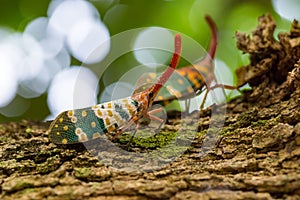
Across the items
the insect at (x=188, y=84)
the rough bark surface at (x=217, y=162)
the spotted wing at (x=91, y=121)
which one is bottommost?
the rough bark surface at (x=217, y=162)

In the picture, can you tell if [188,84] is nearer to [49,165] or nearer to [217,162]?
[217,162]

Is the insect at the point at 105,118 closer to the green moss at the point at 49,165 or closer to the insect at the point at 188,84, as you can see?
the green moss at the point at 49,165

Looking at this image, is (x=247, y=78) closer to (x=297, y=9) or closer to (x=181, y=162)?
(x=181, y=162)

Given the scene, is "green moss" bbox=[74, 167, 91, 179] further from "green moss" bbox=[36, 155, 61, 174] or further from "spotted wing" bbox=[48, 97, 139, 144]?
"spotted wing" bbox=[48, 97, 139, 144]

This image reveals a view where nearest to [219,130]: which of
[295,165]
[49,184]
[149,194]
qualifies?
[295,165]

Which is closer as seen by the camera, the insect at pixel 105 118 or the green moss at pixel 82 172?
the green moss at pixel 82 172

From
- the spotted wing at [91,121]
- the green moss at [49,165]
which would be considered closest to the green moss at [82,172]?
the green moss at [49,165]

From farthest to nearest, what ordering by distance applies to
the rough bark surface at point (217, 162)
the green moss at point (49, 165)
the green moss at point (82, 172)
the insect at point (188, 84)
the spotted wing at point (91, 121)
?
the insect at point (188, 84) < the spotted wing at point (91, 121) < the green moss at point (49, 165) < the green moss at point (82, 172) < the rough bark surface at point (217, 162)
